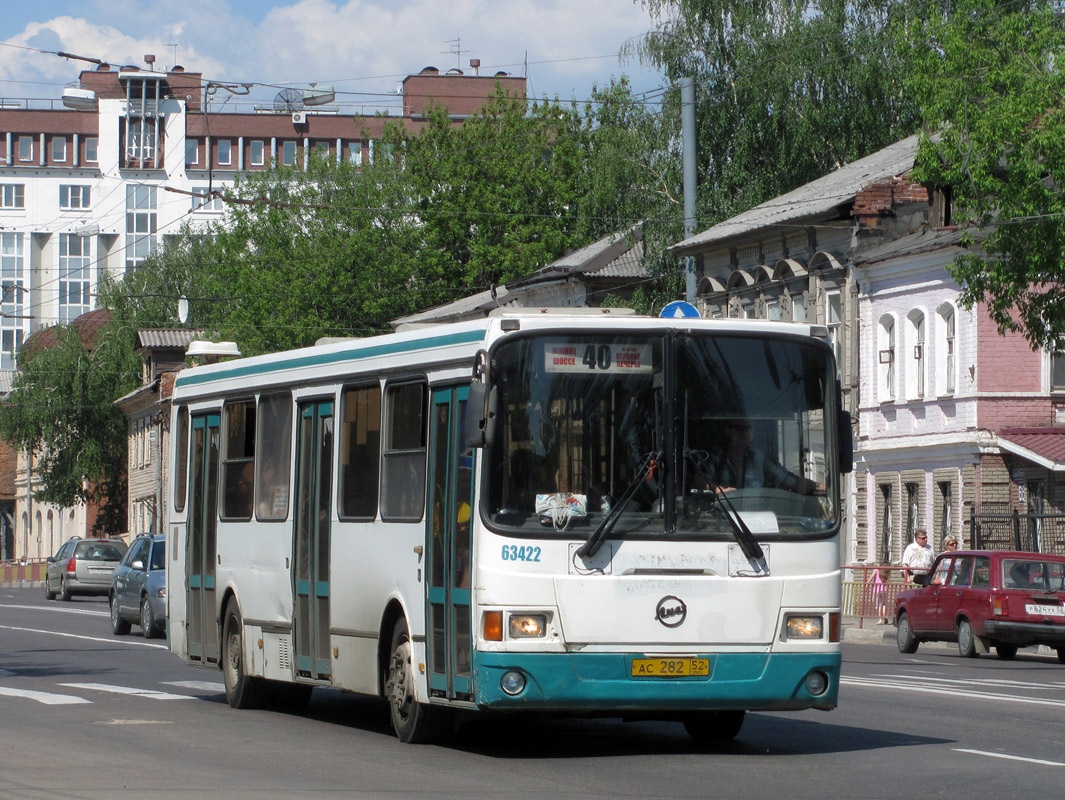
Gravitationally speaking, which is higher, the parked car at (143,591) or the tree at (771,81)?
the tree at (771,81)

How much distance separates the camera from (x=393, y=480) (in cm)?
1406

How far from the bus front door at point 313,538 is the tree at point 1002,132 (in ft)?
46.9

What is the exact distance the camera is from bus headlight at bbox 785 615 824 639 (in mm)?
12781

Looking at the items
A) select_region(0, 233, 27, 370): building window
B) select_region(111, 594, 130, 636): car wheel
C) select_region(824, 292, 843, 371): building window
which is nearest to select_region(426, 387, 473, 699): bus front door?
select_region(111, 594, 130, 636): car wheel

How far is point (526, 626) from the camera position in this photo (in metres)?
12.4

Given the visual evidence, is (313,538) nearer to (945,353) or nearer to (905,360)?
(945,353)

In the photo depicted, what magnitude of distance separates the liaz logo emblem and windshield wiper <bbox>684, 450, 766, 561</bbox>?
52 centimetres

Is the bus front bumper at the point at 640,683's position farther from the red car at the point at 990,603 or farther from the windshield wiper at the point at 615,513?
the red car at the point at 990,603

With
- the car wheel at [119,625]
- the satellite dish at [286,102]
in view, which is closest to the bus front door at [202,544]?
the car wheel at [119,625]

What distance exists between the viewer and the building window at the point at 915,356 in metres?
43.9

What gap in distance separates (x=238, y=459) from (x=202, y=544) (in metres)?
1.26

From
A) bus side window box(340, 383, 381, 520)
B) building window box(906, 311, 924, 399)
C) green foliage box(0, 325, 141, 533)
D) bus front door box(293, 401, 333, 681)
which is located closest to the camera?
bus side window box(340, 383, 381, 520)

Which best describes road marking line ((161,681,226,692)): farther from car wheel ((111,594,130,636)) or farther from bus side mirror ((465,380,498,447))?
car wheel ((111,594,130,636))

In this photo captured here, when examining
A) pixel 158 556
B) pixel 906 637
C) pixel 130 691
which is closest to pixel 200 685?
pixel 130 691
